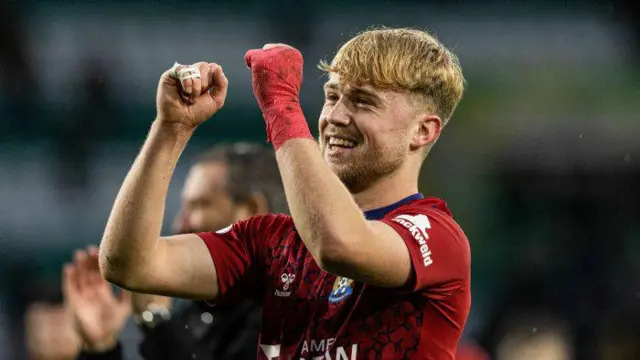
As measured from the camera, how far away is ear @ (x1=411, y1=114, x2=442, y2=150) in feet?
10.7

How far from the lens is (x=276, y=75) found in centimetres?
291

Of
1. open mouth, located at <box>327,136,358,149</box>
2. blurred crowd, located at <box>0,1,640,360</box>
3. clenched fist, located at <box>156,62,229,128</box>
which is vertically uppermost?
clenched fist, located at <box>156,62,229,128</box>

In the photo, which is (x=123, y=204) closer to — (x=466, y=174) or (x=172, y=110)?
(x=172, y=110)

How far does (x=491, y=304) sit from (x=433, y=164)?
4.84 ft

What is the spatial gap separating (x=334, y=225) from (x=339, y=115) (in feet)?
1.75

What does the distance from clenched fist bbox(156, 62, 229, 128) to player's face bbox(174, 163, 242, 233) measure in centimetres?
174

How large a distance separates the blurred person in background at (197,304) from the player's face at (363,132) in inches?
54.3

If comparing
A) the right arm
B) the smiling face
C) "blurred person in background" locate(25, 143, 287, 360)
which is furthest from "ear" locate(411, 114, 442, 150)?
"blurred person in background" locate(25, 143, 287, 360)

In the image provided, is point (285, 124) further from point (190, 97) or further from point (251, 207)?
point (251, 207)

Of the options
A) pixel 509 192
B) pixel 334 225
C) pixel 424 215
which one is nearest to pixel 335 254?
pixel 334 225

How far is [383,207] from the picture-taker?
3209 mm

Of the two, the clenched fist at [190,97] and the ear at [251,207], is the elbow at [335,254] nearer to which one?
the clenched fist at [190,97]

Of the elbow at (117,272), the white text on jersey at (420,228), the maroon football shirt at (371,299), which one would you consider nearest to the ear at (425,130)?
the maroon football shirt at (371,299)

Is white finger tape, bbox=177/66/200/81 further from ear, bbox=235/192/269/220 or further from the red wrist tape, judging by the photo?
ear, bbox=235/192/269/220
